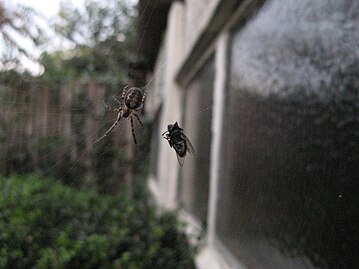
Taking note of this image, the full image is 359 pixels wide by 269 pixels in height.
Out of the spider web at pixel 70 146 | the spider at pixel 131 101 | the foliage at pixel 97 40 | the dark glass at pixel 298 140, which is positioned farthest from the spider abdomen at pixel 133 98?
the spider web at pixel 70 146

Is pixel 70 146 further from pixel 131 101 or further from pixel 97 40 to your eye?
pixel 131 101

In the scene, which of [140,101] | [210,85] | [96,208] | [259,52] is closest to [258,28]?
[259,52]

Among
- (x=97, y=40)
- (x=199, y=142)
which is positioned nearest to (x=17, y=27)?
(x=199, y=142)

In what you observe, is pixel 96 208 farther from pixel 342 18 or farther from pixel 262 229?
pixel 342 18

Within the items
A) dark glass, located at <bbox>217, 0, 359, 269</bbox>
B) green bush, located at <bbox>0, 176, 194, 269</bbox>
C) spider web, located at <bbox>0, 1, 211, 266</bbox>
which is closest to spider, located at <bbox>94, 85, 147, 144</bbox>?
dark glass, located at <bbox>217, 0, 359, 269</bbox>

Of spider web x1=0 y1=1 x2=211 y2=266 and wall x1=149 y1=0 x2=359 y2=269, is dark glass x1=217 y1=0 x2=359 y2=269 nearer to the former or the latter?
wall x1=149 y1=0 x2=359 y2=269

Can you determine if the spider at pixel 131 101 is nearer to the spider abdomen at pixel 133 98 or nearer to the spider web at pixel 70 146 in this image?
the spider abdomen at pixel 133 98
